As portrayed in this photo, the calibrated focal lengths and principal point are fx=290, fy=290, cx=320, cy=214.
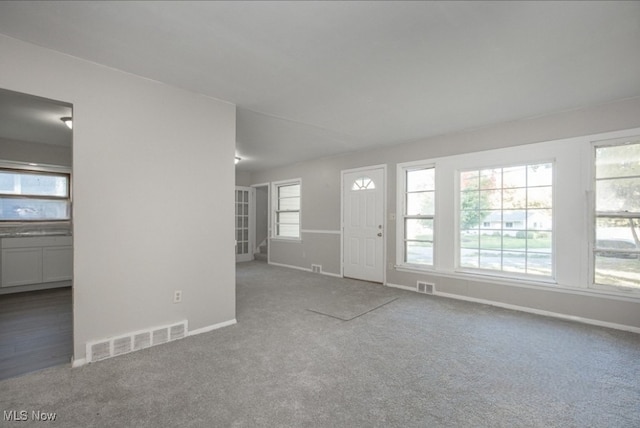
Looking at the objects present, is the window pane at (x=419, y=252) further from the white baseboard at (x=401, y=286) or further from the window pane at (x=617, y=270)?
the window pane at (x=617, y=270)

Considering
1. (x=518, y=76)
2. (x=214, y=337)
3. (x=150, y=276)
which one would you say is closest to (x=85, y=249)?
(x=150, y=276)

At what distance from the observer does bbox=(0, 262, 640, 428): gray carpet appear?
5.76ft

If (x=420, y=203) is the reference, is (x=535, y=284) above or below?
below

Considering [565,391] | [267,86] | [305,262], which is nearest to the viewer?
[565,391]

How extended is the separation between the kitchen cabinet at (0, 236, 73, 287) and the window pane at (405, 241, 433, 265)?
518cm

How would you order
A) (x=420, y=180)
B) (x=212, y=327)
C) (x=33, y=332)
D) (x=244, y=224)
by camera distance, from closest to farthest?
1. (x=33, y=332)
2. (x=212, y=327)
3. (x=420, y=180)
4. (x=244, y=224)

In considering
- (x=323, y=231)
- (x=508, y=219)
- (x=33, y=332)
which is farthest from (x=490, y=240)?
(x=33, y=332)

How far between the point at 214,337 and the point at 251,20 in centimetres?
275

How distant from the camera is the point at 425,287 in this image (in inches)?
182

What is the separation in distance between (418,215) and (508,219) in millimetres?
1278

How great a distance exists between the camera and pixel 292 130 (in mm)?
4309

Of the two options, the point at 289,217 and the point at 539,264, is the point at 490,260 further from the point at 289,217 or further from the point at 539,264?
the point at 289,217

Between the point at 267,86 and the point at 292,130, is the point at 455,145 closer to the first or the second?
the point at 292,130

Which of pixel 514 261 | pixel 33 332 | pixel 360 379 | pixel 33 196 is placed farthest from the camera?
pixel 33 196
